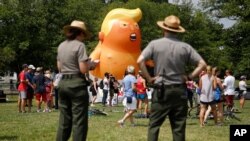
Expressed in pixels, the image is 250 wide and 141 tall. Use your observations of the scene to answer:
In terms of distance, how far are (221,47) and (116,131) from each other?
118 ft

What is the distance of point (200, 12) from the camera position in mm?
51625

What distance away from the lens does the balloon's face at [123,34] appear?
3011cm

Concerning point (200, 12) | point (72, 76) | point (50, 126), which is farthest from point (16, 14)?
A: point (72, 76)

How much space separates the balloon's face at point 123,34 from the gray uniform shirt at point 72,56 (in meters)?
21.9

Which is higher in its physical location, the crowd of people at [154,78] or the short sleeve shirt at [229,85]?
the crowd of people at [154,78]

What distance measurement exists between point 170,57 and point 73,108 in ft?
5.45

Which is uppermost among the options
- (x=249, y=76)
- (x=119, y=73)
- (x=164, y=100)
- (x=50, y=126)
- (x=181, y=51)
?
(x=181, y=51)

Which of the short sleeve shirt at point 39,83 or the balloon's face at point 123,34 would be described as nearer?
the short sleeve shirt at point 39,83

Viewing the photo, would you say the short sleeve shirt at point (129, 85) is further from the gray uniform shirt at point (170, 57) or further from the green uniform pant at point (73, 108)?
the gray uniform shirt at point (170, 57)

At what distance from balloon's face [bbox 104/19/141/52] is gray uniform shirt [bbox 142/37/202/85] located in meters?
22.5

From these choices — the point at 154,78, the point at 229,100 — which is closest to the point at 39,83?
the point at 229,100

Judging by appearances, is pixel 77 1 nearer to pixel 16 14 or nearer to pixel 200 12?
pixel 16 14

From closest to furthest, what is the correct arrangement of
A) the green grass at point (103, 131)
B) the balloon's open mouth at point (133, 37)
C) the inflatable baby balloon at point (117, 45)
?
the green grass at point (103, 131), the inflatable baby balloon at point (117, 45), the balloon's open mouth at point (133, 37)

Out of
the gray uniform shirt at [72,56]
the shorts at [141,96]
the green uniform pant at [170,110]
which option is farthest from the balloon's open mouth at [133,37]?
the green uniform pant at [170,110]
